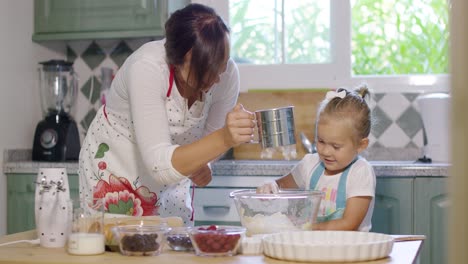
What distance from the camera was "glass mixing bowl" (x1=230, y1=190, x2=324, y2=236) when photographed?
1.52 metres

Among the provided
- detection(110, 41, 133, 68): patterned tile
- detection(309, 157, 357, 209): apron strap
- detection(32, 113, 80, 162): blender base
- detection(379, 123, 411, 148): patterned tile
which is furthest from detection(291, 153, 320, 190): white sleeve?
detection(110, 41, 133, 68): patterned tile

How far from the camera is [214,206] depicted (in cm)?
291

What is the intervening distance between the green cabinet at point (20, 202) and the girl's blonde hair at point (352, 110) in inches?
66.6

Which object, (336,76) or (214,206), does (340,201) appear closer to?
(214,206)

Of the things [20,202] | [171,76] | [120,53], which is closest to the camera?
[171,76]

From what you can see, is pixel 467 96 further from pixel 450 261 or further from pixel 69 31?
pixel 69 31

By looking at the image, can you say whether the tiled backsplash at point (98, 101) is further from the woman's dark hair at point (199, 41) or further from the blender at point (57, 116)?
the woman's dark hair at point (199, 41)

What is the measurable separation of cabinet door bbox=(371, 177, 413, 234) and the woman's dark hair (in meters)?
1.16

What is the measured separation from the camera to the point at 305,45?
3.46 metres

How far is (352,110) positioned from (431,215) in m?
0.96

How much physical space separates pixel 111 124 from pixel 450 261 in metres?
1.77

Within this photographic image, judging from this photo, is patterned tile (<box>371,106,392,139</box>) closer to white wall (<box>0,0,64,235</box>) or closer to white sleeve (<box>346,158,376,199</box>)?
white sleeve (<box>346,158,376,199</box>)

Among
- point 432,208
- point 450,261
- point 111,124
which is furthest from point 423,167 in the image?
point 450,261

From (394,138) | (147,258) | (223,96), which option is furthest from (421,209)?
(147,258)
